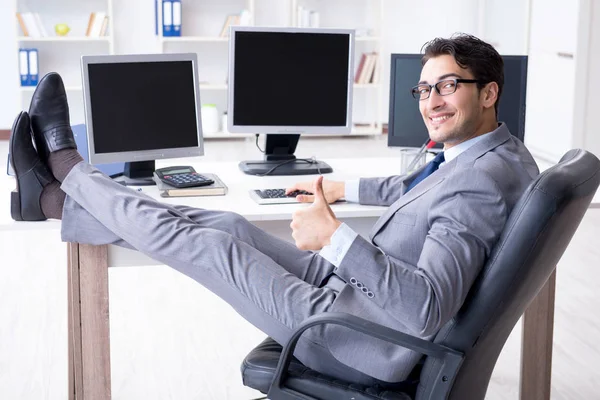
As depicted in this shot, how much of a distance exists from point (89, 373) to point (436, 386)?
108 cm

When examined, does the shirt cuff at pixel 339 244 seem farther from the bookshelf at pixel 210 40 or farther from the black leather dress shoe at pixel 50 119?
the bookshelf at pixel 210 40

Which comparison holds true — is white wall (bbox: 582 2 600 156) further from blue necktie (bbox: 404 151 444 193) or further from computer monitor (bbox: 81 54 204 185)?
blue necktie (bbox: 404 151 444 193)

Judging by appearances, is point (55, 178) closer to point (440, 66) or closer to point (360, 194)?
point (360, 194)

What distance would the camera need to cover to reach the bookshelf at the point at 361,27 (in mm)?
7312

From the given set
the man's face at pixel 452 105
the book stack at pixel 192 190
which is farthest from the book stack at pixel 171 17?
the man's face at pixel 452 105

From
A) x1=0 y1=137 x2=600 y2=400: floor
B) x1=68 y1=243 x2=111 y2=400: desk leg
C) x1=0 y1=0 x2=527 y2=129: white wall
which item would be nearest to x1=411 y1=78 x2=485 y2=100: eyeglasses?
x1=68 y1=243 x2=111 y2=400: desk leg

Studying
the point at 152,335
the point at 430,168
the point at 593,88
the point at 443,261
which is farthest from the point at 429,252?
the point at 593,88

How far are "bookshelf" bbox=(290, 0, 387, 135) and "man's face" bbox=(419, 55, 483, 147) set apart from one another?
17.6 feet

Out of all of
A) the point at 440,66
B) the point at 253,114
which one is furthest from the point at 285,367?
the point at 253,114

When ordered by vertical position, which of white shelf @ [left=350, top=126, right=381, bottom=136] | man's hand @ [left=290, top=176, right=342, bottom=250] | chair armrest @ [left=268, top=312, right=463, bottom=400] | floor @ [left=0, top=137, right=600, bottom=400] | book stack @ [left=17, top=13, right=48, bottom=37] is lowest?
floor @ [left=0, top=137, right=600, bottom=400]

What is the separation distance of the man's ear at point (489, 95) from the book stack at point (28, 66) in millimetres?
5641

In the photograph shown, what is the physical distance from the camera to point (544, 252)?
5.26 ft

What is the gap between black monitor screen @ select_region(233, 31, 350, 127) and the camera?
3.02 metres

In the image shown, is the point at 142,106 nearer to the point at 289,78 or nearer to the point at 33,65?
the point at 289,78
